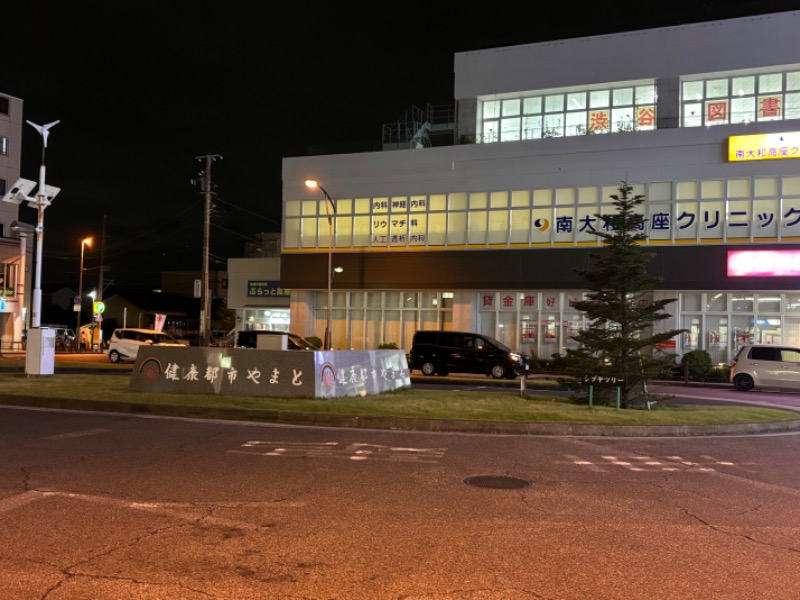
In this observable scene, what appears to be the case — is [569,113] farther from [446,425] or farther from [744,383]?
[446,425]

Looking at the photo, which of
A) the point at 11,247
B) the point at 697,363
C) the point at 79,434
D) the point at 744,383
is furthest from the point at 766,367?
the point at 11,247

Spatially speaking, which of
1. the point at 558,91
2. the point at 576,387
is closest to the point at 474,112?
the point at 558,91

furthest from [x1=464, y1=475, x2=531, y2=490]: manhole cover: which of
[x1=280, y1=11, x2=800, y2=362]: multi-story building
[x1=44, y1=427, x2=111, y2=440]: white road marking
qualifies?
[x1=280, y1=11, x2=800, y2=362]: multi-story building

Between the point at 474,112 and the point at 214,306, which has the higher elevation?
the point at 474,112

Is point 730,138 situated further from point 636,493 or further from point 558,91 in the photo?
point 636,493

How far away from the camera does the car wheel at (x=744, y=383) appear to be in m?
23.0

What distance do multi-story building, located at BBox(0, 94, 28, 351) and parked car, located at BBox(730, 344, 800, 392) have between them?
131 feet

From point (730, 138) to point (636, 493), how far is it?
27.3 meters

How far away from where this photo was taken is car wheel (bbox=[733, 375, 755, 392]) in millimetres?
22984

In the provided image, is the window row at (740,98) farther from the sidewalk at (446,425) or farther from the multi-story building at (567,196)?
the sidewalk at (446,425)

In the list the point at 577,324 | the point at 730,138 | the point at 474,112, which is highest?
the point at 474,112

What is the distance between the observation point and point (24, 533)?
5414mm

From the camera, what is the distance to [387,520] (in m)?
6.00

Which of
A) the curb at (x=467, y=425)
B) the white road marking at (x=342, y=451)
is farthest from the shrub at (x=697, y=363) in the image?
the white road marking at (x=342, y=451)
